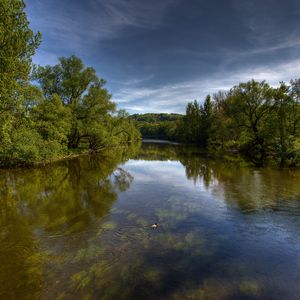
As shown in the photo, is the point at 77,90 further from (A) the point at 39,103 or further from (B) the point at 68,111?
(A) the point at 39,103

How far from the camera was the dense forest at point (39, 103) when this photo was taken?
14387mm

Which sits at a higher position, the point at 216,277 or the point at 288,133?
the point at 288,133

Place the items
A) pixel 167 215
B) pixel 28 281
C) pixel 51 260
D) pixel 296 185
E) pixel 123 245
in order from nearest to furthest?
pixel 28 281 → pixel 51 260 → pixel 123 245 → pixel 167 215 → pixel 296 185

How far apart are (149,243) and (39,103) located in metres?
22.9

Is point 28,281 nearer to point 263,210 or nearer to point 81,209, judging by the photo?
point 81,209

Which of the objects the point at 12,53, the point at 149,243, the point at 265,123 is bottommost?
the point at 149,243

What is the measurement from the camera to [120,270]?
5570 millimetres

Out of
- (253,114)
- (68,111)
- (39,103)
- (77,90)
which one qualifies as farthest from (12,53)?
(253,114)

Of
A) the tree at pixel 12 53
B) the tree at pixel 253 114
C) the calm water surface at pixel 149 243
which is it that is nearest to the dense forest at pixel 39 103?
the tree at pixel 12 53

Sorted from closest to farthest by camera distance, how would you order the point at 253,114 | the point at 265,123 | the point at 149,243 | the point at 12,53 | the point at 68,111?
the point at 149,243
the point at 12,53
the point at 68,111
the point at 265,123
the point at 253,114

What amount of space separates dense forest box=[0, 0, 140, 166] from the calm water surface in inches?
254

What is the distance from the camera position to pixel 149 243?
6969 mm

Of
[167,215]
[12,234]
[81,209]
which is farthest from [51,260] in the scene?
[167,215]

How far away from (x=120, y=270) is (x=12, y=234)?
4523 mm
